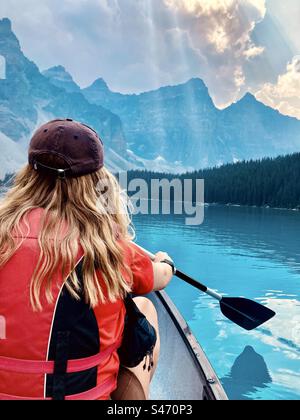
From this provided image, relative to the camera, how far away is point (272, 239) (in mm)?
30031

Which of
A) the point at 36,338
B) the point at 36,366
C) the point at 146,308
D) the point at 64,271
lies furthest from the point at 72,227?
the point at 146,308

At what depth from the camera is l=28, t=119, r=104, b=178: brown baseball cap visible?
179cm

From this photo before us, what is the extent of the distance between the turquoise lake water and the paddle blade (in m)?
2.58

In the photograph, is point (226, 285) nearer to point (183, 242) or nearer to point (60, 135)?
point (183, 242)

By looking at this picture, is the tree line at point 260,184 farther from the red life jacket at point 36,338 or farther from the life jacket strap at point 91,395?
the red life jacket at point 36,338

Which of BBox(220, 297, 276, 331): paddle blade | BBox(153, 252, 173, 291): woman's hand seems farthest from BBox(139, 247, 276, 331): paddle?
BBox(153, 252, 173, 291): woman's hand

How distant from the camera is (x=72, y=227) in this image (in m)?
1.72

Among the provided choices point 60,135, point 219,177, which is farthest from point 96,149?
point 219,177

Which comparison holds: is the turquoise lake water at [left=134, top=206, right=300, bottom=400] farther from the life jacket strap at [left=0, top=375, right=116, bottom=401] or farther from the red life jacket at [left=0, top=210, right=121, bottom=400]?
the red life jacket at [left=0, top=210, right=121, bottom=400]

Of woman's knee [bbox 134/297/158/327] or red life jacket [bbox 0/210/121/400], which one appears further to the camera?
woman's knee [bbox 134/297/158/327]

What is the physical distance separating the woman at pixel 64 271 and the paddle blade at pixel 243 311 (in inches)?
106

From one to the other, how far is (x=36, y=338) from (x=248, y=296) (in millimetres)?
13150

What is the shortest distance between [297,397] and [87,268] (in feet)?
19.3

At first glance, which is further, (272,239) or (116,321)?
(272,239)
